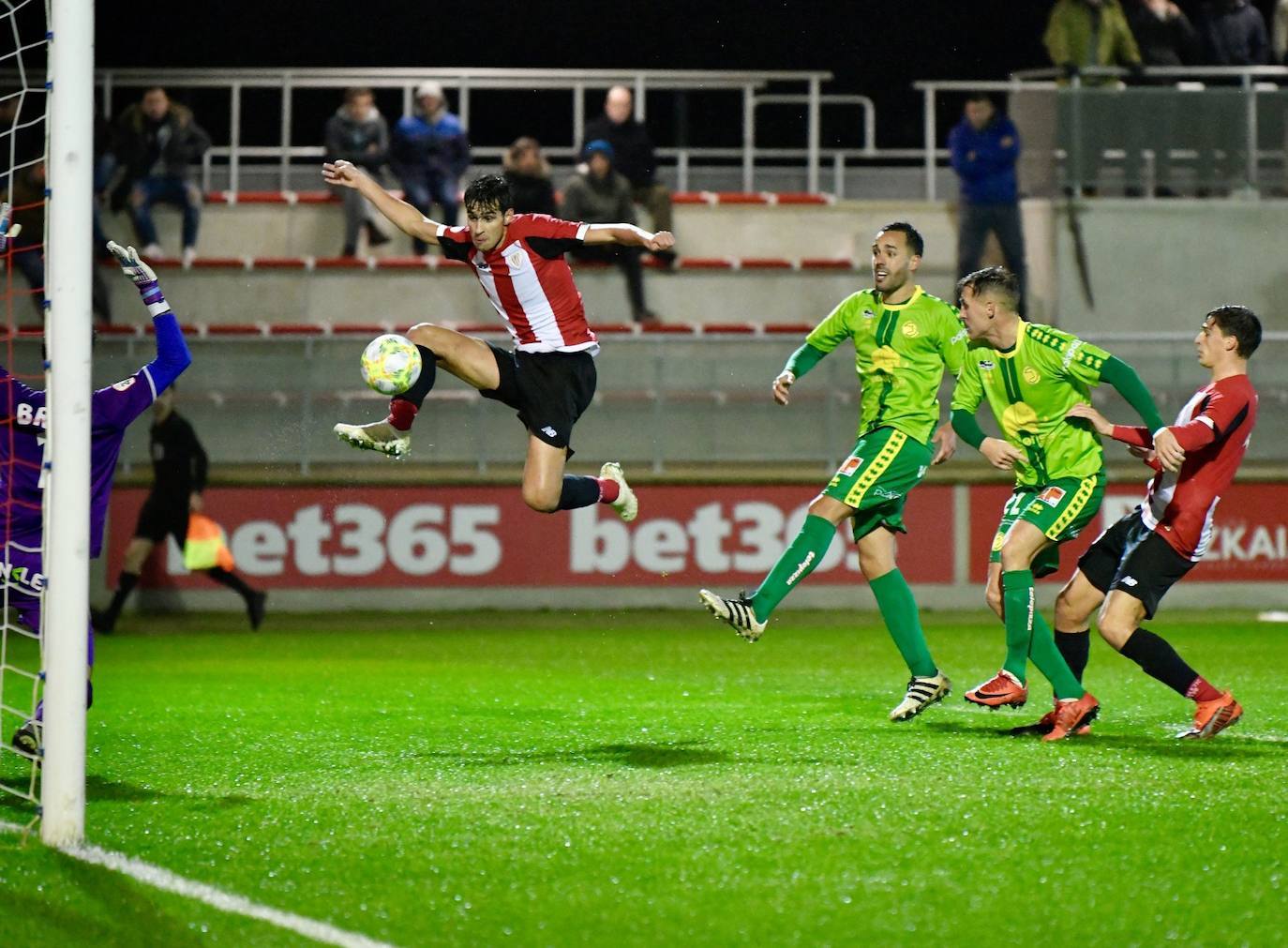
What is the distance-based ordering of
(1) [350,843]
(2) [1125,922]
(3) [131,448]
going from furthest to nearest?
(3) [131,448], (1) [350,843], (2) [1125,922]

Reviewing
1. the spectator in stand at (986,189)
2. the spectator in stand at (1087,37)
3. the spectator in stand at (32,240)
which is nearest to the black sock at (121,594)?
the spectator in stand at (32,240)

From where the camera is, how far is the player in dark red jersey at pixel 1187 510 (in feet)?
20.9

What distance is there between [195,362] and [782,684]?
23.5 ft

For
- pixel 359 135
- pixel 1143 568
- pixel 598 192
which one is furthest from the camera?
pixel 359 135

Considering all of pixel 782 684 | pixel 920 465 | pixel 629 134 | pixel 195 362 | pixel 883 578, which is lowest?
pixel 782 684

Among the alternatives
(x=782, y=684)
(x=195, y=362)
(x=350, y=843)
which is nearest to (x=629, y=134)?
(x=195, y=362)

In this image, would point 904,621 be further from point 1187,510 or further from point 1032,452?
point 1187,510

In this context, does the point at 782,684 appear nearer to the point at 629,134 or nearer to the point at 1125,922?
the point at 1125,922

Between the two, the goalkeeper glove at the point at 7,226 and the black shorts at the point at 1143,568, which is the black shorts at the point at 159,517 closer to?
the goalkeeper glove at the point at 7,226

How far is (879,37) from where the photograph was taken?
20.4 metres

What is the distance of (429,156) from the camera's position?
16.1 meters

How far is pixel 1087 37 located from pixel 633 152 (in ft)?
15.0

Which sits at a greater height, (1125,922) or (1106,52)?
(1106,52)

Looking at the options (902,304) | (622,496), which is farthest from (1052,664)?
(622,496)
